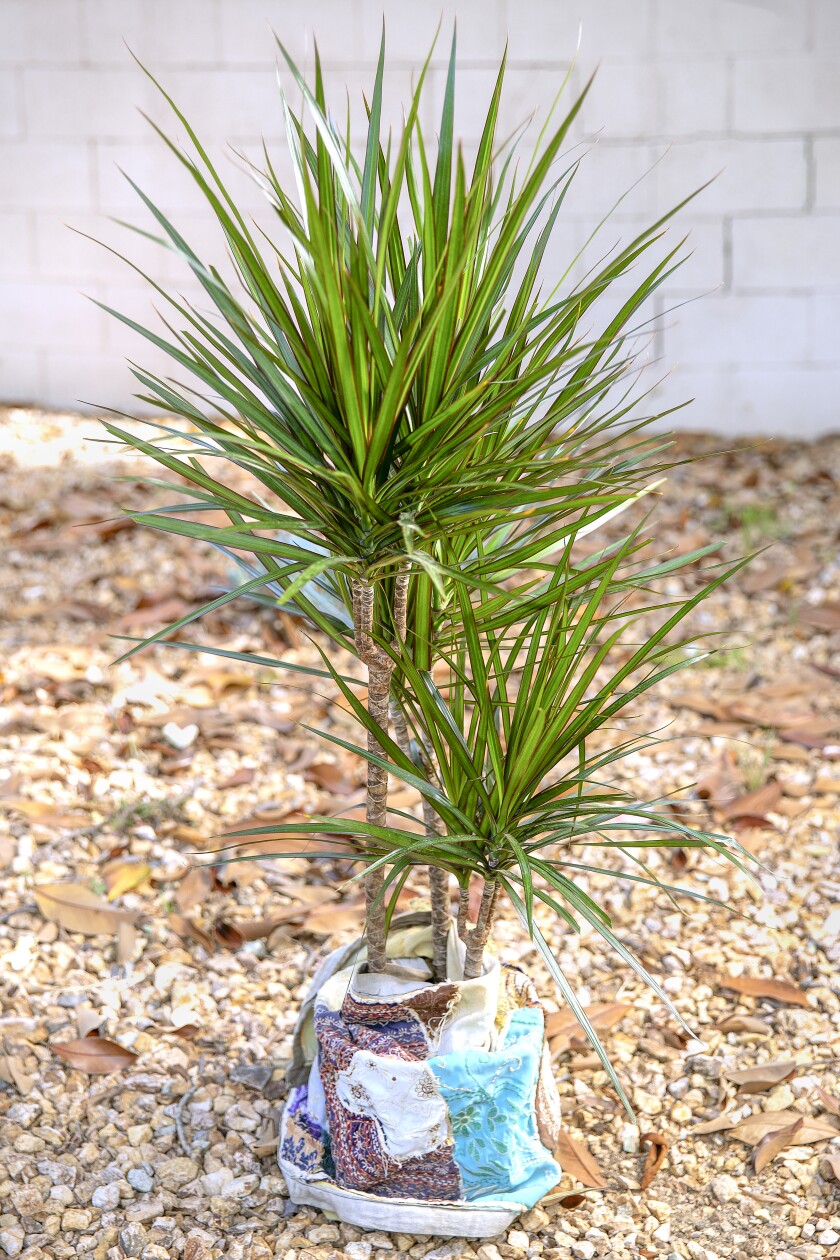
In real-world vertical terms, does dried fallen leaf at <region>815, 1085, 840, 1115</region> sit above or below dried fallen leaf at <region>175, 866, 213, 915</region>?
below

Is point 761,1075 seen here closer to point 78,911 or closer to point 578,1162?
point 578,1162

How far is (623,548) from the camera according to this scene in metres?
1.23

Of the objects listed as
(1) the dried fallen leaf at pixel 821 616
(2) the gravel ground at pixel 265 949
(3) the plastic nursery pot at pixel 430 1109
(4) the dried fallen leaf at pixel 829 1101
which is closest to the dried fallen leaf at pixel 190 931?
(2) the gravel ground at pixel 265 949

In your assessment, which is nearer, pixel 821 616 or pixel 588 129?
pixel 821 616

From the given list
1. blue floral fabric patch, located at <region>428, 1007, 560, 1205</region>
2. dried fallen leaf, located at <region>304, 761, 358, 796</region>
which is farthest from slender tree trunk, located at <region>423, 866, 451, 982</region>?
dried fallen leaf, located at <region>304, 761, 358, 796</region>

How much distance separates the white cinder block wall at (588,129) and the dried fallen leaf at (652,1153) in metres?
2.60

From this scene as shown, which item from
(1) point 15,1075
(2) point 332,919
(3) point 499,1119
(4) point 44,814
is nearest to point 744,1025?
(3) point 499,1119

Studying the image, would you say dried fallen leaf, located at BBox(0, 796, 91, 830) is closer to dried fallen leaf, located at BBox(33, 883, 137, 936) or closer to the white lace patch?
dried fallen leaf, located at BBox(33, 883, 137, 936)

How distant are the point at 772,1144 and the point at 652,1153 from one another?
152 millimetres

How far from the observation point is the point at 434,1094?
136cm

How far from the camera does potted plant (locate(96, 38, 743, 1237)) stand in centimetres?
110

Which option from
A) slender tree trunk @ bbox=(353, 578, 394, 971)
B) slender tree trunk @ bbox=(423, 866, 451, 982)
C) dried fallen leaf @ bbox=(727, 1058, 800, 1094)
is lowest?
dried fallen leaf @ bbox=(727, 1058, 800, 1094)

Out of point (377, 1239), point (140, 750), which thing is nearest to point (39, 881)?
point (140, 750)

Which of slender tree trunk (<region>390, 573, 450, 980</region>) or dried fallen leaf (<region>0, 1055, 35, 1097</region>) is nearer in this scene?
slender tree trunk (<region>390, 573, 450, 980</region>)
